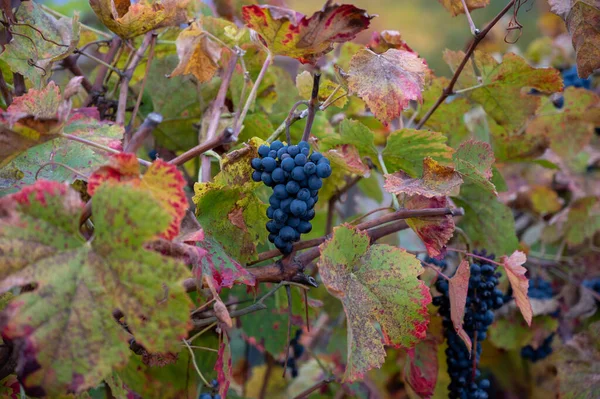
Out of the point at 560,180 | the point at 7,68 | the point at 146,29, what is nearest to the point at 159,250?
the point at 146,29

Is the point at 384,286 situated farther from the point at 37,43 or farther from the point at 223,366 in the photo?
the point at 37,43

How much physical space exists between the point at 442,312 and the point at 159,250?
42cm

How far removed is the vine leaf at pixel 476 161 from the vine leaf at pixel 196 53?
1.07 ft

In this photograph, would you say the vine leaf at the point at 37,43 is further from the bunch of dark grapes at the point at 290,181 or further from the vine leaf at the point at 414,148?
the vine leaf at the point at 414,148

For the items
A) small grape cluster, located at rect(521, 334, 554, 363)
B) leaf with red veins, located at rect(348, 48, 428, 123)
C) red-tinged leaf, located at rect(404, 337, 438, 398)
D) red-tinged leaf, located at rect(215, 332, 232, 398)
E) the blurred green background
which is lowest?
the blurred green background

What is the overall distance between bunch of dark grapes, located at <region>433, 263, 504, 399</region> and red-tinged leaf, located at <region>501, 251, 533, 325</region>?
0.08 m

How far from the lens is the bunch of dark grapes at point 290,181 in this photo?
1.94 ft

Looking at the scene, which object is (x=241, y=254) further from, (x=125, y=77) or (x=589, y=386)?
(x=589, y=386)

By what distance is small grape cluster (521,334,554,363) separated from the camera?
1078 mm

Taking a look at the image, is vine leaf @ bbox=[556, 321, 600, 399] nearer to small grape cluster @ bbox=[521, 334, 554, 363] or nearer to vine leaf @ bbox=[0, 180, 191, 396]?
small grape cluster @ bbox=[521, 334, 554, 363]

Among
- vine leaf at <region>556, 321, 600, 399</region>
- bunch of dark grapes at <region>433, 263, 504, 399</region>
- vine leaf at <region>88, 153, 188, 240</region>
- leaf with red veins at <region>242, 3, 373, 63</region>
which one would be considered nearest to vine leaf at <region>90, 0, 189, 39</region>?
leaf with red veins at <region>242, 3, 373, 63</region>

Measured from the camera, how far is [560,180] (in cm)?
128

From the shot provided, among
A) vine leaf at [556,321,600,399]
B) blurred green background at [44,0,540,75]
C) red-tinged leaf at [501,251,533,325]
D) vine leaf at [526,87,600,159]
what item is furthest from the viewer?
blurred green background at [44,0,540,75]

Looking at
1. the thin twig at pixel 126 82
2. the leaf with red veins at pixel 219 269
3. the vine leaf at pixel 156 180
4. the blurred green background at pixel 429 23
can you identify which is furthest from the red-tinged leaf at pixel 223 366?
the blurred green background at pixel 429 23
